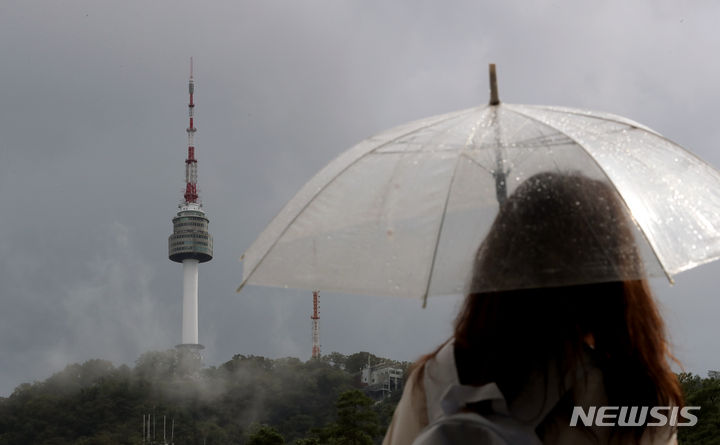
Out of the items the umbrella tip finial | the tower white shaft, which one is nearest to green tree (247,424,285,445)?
the umbrella tip finial

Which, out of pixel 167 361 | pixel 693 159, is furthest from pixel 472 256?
pixel 167 361

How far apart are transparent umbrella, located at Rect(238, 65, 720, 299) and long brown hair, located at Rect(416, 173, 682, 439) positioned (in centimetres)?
2

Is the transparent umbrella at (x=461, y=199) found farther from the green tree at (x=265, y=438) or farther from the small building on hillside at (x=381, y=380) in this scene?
the small building on hillside at (x=381, y=380)

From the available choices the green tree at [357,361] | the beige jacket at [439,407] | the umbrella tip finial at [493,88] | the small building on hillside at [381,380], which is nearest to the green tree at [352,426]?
the umbrella tip finial at [493,88]

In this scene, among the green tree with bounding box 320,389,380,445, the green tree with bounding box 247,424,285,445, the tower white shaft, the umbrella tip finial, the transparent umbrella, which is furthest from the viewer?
the tower white shaft

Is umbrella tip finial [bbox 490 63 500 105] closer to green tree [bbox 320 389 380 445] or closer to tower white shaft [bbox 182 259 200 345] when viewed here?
green tree [bbox 320 389 380 445]

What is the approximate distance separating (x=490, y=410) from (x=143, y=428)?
174ft

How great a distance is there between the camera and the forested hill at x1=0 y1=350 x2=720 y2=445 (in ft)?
175

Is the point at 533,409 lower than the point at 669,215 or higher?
lower

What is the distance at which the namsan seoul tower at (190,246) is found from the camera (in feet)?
223

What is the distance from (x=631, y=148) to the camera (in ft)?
6.72

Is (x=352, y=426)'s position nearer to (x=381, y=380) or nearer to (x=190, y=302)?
(x=381, y=380)

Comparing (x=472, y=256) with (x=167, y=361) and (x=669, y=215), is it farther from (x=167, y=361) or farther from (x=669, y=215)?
(x=167, y=361)

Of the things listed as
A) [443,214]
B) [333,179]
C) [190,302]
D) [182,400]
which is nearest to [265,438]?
[333,179]
